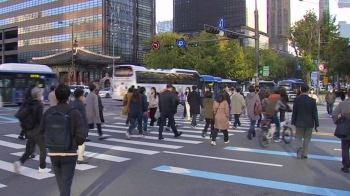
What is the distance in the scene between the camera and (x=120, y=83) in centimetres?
2802

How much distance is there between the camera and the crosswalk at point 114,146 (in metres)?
7.47

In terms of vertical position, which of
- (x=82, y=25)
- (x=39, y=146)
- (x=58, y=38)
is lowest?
(x=39, y=146)

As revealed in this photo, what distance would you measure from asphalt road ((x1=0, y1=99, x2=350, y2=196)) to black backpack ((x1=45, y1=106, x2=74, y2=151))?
1693 millimetres

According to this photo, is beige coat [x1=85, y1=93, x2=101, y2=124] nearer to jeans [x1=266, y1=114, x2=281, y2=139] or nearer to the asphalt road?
the asphalt road

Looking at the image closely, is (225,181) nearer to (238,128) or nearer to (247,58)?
(238,128)

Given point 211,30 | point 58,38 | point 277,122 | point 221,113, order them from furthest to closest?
point 58,38, point 211,30, point 277,122, point 221,113

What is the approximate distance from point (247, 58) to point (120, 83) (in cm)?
3943

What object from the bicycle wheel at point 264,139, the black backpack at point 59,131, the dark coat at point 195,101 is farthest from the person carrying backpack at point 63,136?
the dark coat at point 195,101

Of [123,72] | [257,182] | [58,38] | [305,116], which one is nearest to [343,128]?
[305,116]

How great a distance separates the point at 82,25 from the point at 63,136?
72741 mm

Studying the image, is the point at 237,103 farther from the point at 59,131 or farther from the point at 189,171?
the point at 59,131

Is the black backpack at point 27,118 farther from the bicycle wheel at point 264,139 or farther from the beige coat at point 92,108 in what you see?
the bicycle wheel at point 264,139

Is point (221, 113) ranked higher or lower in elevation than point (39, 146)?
higher

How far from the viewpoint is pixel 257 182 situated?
20.3ft
